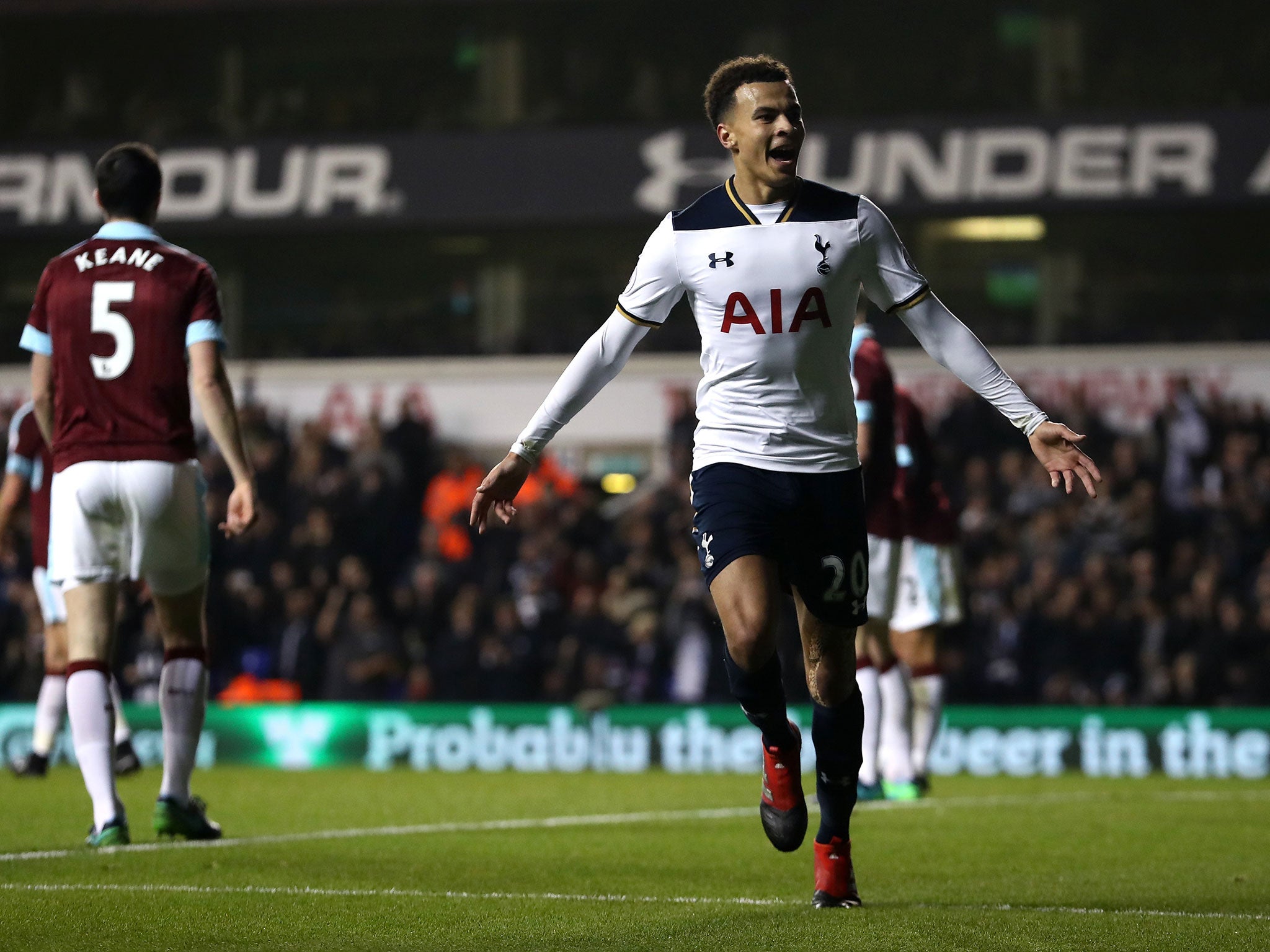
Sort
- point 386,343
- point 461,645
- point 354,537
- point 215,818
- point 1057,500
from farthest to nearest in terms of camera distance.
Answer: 1. point 386,343
2. point 354,537
3. point 1057,500
4. point 461,645
5. point 215,818

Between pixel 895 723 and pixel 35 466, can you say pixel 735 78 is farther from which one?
pixel 35 466

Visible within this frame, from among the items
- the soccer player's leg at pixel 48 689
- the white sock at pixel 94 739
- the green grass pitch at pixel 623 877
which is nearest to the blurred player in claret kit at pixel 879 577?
the green grass pitch at pixel 623 877

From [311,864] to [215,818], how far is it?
8.14 ft

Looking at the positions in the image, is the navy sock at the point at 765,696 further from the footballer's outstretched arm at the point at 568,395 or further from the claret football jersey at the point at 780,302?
the footballer's outstretched arm at the point at 568,395

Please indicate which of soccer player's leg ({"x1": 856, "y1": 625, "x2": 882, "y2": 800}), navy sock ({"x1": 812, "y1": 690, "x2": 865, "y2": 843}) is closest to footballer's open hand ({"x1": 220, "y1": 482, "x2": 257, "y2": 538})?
navy sock ({"x1": 812, "y1": 690, "x2": 865, "y2": 843})

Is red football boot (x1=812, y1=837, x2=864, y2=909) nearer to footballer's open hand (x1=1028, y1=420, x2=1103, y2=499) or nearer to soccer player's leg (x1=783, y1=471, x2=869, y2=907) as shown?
soccer player's leg (x1=783, y1=471, x2=869, y2=907)

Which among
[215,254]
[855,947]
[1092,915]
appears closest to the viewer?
[855,947]

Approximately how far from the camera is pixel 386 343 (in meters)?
24.6

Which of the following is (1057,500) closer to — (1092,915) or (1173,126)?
(1173,126)

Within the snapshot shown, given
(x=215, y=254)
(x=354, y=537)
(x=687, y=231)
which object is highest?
(x=215, y=254)

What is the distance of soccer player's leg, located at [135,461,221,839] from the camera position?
22.6 ft

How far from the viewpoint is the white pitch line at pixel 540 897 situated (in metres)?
5.49

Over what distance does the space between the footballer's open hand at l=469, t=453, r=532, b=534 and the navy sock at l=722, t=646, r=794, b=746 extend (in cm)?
75

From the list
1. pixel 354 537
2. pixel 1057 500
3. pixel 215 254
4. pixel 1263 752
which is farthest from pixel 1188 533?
pixel 215 254
